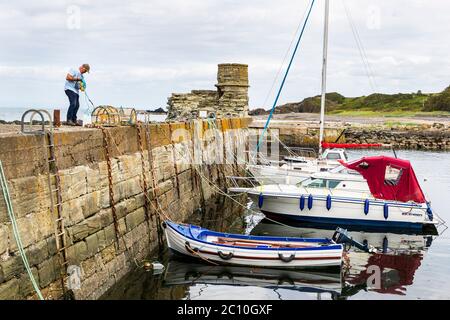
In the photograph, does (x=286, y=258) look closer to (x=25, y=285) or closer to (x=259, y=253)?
(x=259, y=253)

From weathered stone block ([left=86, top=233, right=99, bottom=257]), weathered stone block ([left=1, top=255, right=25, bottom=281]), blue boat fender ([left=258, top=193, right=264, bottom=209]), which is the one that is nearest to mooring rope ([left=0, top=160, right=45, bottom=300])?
weathered stone block ([left=1, top=255, right=25, bottom=281])

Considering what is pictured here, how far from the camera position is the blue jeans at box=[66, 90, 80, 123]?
1482 centimetres

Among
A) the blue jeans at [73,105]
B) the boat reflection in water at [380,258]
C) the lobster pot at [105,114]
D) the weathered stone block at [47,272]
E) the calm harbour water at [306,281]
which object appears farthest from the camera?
the blue jeans at [73,105]

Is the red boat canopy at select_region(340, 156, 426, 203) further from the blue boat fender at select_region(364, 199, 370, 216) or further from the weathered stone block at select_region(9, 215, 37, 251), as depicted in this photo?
the weathered stone block at select_region(9, 215, 37, 251)

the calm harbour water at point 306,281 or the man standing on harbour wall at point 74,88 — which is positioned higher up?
the man standing on harbour wall at point 74,88

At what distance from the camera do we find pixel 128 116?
1581 cm

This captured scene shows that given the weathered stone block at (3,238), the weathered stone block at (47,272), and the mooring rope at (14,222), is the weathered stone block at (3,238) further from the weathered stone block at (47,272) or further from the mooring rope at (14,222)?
the weathered stone block at (47,272)

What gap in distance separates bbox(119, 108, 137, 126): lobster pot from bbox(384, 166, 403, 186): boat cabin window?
35.3 feet

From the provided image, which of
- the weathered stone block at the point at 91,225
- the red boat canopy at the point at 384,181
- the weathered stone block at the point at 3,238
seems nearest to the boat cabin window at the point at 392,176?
the red boat canopy at the point at 384,181

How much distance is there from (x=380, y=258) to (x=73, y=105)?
10433 mm

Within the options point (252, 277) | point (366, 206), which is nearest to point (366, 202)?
point (366, 206)

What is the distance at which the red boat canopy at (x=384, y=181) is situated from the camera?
68.2 ft

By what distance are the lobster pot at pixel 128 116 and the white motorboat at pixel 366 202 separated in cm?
636
